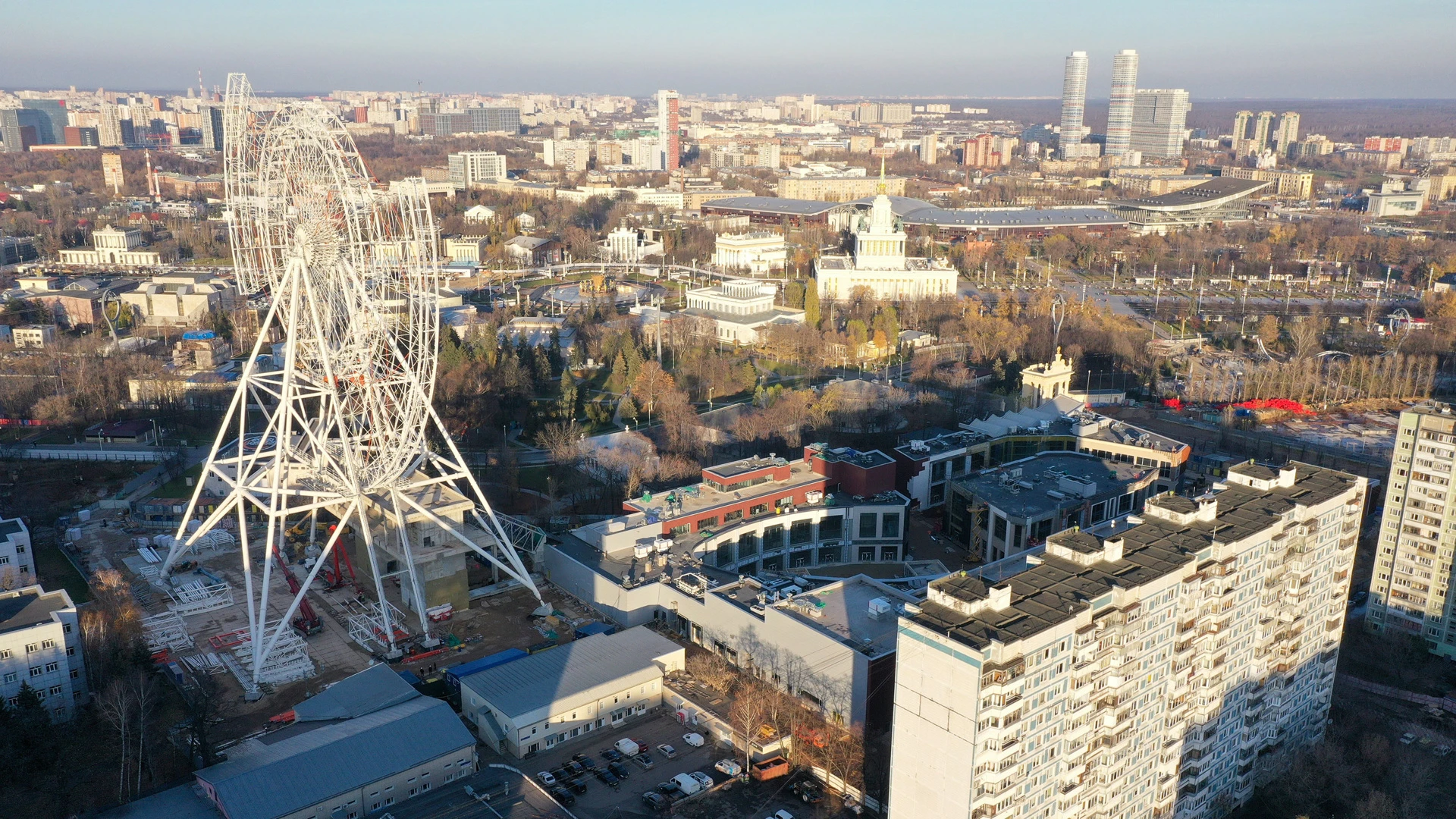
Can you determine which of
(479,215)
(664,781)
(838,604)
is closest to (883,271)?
(479,215)

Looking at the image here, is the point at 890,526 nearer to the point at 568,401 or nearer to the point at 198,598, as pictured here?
the point at 568,401

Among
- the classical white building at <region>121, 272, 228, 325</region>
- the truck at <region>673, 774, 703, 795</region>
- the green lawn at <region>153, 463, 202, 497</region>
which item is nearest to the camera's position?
the truck at <region>673, 774, 703, 795</region>

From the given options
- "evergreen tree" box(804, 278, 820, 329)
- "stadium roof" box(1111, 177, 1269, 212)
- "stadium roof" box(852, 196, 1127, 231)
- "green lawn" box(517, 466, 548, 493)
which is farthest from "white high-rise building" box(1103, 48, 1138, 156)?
"green lawn" box(517, 466, 548, 493)

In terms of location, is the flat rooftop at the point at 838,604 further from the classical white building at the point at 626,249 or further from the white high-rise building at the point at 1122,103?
the white high-rise building at the point at 1122,103

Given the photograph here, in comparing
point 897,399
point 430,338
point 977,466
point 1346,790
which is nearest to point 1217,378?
point 897,399

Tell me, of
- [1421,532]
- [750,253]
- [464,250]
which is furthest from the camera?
[464,250]

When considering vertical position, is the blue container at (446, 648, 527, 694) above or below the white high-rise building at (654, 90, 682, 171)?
below

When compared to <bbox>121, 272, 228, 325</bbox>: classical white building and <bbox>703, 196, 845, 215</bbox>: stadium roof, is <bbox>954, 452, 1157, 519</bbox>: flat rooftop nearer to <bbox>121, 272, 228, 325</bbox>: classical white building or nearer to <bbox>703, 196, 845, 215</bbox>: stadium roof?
<bbox>121, 272, 228, 325</bbox>: classical white building
